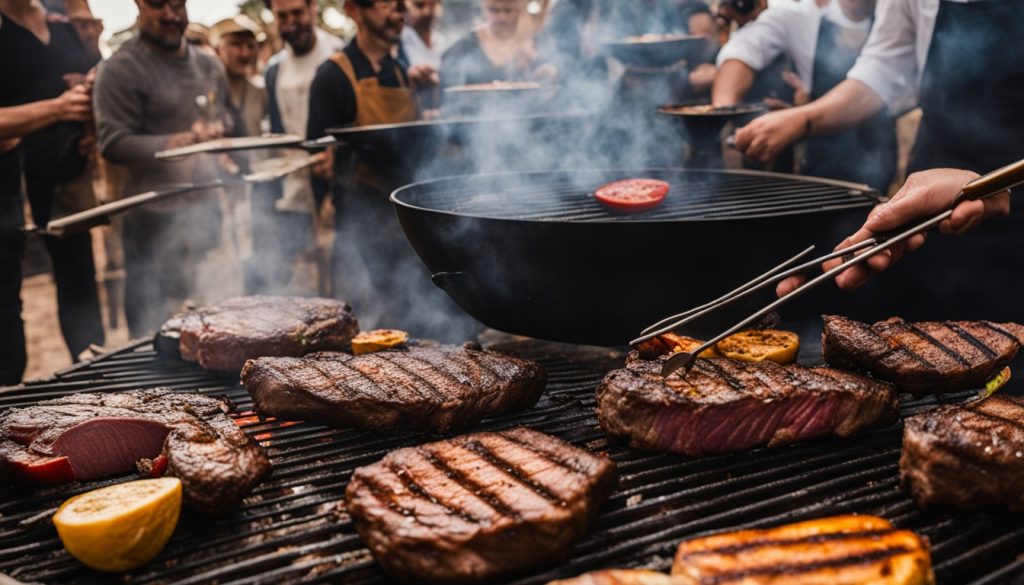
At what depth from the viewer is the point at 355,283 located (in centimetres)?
728

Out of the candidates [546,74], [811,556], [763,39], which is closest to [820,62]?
[763,39]

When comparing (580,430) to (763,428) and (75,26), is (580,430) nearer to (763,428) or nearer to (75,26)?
(763,428)

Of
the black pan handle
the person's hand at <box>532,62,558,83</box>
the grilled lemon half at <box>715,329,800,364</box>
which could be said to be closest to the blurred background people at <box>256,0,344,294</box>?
the person's hand at <box>532,62,558,83</box>

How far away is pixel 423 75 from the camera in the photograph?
23.9 ft

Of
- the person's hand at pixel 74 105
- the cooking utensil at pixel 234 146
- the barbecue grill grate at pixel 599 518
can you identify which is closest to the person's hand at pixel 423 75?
the cooking utensil at pixel 234 146

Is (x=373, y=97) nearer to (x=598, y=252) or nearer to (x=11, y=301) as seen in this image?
(x=11, y=301)

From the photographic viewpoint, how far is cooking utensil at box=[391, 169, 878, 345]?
3.11 meters

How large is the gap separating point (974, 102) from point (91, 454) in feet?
→ 14.9

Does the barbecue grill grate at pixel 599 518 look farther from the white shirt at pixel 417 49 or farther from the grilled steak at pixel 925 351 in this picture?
the white shirt at pixel 417 49

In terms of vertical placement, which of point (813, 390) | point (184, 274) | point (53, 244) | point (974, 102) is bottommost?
point (184, 274)

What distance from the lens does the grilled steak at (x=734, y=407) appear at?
2566mm

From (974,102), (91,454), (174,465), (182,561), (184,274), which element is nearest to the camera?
(182,561)

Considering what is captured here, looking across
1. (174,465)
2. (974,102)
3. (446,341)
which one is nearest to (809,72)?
(974,102)

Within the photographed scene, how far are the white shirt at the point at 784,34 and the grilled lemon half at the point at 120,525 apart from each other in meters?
5.89
